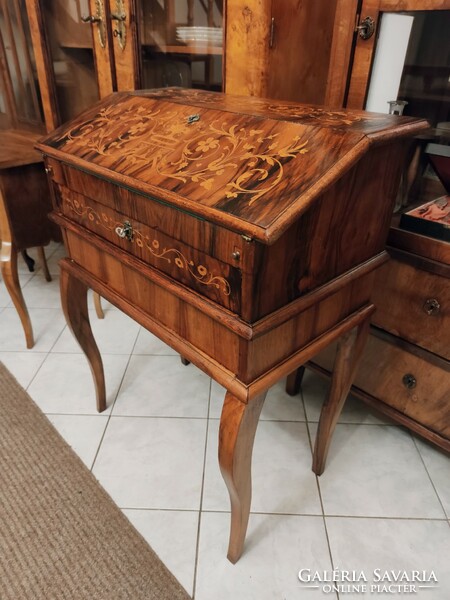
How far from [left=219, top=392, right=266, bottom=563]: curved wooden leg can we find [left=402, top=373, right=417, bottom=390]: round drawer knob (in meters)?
0.59

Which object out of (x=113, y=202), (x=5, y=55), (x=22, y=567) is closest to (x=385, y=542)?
(x=22, y=567)

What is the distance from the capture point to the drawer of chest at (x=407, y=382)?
1.22m

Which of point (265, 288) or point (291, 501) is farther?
point (291, 501)

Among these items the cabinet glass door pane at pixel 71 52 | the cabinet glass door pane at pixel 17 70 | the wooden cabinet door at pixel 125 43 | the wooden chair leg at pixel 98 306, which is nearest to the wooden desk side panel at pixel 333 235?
the wooden cabinet door at pixel 125 43

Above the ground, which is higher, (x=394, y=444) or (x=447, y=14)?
(x=447, y=14)

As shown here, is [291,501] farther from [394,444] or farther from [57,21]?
[57,21]

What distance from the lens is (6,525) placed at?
123cm

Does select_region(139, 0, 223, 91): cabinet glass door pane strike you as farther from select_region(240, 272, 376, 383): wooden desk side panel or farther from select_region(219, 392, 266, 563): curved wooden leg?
select_region(219, 392, 266, 563): curved wooden leg

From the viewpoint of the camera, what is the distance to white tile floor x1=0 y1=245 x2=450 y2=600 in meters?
1.15

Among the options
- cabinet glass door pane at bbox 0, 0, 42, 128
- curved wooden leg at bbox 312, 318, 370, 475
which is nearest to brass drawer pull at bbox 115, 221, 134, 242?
curved wooden leg at bbox 312, 318, 370, 475

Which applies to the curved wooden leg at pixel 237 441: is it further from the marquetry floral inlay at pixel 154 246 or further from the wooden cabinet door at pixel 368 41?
the wooden cabinet door at pixel 368 41

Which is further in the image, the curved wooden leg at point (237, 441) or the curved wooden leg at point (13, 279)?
the curved wooden leg at point (13, 279)

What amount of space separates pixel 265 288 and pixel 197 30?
108 cm

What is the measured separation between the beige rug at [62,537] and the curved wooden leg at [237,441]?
37 cm
